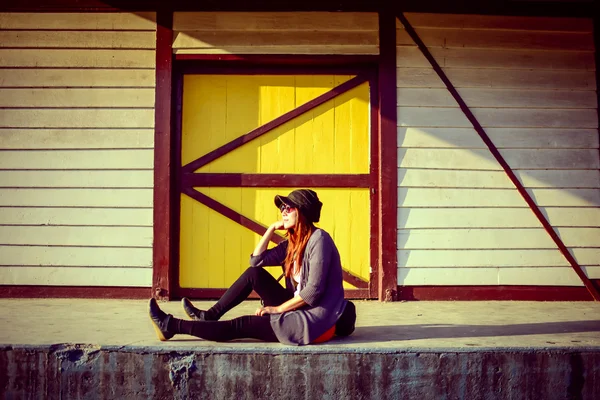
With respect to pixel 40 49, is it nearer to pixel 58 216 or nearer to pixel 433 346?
pixel 58 216

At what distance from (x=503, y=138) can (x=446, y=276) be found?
151cm

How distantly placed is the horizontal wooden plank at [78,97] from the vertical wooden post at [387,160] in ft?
7.64

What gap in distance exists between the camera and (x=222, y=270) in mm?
5812

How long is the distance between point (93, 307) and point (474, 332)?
3.29 metres

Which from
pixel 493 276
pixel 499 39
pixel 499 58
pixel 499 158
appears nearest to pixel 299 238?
pixel 493 276

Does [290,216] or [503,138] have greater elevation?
[503,138]

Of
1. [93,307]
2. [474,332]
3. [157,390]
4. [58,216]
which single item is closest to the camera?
[157,390]

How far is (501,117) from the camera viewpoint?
576 cm

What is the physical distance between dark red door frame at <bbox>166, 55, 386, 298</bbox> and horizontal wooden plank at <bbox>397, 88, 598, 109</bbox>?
413 mm

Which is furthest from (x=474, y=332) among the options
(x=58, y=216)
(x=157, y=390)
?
(x=58, y=216)

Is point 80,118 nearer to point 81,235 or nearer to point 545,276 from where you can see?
point 81,235

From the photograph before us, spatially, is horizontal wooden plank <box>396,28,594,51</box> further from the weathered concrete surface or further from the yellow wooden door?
the weathered concrete surface

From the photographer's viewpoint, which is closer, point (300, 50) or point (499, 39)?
point (300, 50)

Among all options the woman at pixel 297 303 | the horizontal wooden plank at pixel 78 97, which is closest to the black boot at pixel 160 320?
the woman at pixel 297 303
